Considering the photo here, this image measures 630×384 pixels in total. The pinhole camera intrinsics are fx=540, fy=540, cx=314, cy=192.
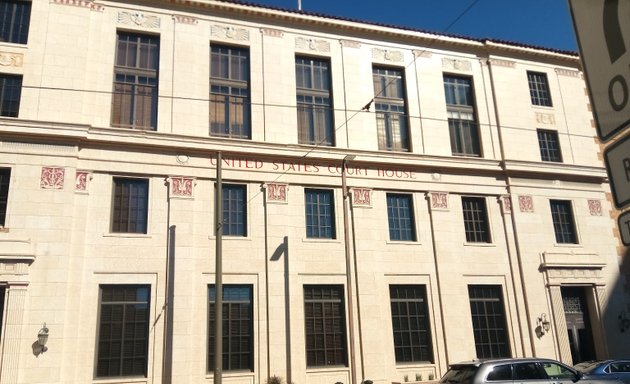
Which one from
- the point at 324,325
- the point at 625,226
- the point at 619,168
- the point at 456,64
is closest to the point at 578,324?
the point at 324,325

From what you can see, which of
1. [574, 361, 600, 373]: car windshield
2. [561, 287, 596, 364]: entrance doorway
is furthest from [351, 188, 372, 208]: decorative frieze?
[561, 287, 596, 364]: entrance doorway

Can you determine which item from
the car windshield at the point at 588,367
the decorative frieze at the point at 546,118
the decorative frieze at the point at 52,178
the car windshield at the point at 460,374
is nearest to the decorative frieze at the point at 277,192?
the decorative frieze at the point at 52,178

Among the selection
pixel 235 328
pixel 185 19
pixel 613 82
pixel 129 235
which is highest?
pixel 185 19

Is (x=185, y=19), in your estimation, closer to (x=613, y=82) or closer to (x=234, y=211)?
(x=234, y=211)

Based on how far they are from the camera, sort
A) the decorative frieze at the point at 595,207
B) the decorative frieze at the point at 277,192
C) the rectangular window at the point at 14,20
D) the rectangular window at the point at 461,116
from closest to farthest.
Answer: the rectangular window at the point at 14,20 → the decorative frieze at the point at 277,192 → the rectangular window at the point at 461,116 → the decorative frieze at the point at 595,207

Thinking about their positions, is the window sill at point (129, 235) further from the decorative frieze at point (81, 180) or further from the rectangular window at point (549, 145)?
the rectangular window at point (549, 145)

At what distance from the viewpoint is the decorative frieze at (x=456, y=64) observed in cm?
2753

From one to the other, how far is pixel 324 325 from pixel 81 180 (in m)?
10.9

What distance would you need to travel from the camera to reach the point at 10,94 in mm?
20281

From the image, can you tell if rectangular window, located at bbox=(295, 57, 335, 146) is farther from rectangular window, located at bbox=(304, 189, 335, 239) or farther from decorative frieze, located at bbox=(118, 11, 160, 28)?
decorative frieze, located at bbox=(118, 11, 160, 28)

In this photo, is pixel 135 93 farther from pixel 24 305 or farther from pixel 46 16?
pixel 24 305

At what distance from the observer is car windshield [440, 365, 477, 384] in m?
13.8

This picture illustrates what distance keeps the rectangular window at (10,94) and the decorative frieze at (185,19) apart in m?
6.71

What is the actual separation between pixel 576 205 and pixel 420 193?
8745 millimetres
